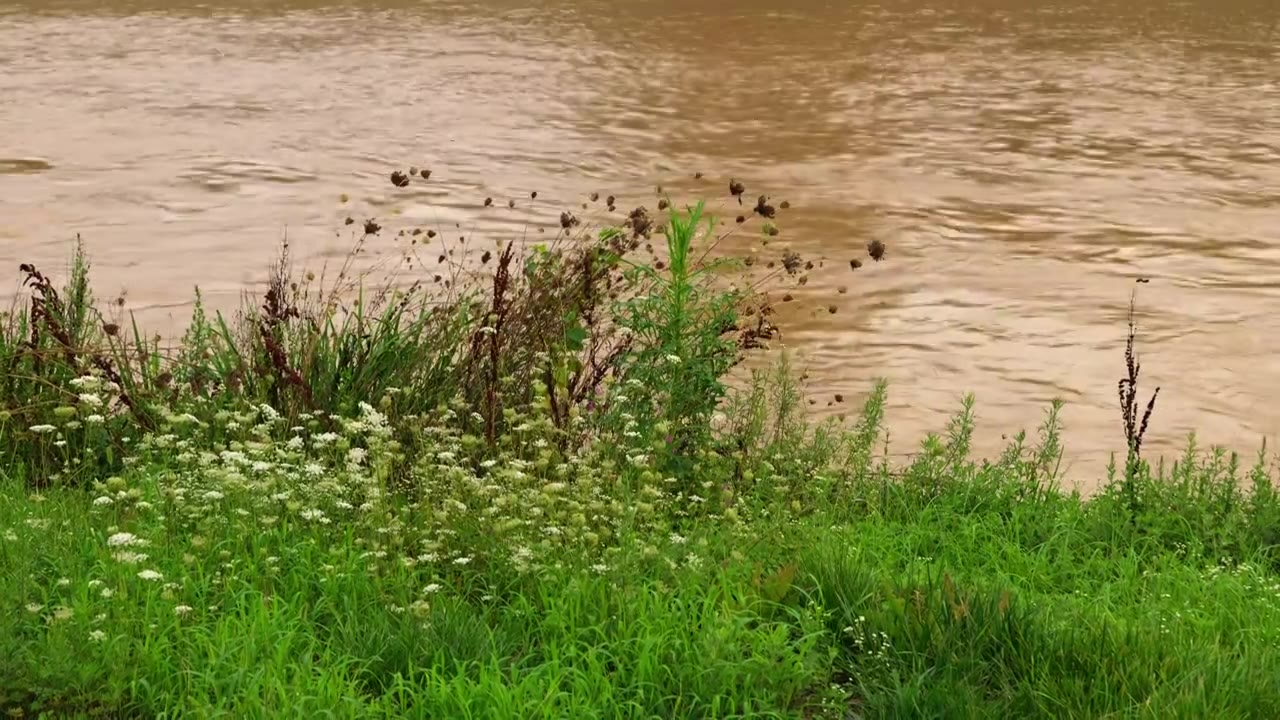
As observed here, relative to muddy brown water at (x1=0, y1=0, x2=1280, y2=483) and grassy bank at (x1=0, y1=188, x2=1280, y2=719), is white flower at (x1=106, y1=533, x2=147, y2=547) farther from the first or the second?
muddy brown water at (x1=0, y1=0, x2=1280, y2=483)

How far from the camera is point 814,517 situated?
5.36m

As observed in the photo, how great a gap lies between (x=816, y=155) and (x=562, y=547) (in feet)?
28.0

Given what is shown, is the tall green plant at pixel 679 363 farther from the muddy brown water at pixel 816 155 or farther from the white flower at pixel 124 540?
the white flower at pixel 124 540

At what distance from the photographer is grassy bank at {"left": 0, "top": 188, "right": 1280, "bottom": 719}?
416cm

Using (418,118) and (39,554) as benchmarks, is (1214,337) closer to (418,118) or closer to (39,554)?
(39,554)

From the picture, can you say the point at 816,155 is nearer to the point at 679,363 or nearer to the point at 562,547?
the point at 679,363

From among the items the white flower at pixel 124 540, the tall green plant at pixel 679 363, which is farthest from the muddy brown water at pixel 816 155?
the white flower at pixel 124 540

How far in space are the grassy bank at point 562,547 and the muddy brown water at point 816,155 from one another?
1241 mm

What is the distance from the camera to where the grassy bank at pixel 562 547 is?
416 cm

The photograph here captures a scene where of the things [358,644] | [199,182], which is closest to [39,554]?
[358,644]

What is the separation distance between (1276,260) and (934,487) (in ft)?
16.3

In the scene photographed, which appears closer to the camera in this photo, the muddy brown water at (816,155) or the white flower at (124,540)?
the white flower at (124,540)

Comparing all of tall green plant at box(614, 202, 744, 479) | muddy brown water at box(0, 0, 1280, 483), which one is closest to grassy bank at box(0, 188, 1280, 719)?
tall green plant at box(614, 202, 744, 479)

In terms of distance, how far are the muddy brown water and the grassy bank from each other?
124 centimetres
